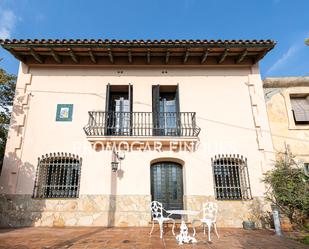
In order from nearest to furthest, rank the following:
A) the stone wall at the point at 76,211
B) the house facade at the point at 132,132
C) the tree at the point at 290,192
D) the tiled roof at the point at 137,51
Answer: the tree at the point at 290,192, the stone wall at the point at 76,211, the house facade at the point at 132,132, the tiled roof at the point at 137,51

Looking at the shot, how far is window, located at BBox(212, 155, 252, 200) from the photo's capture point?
6699 mm

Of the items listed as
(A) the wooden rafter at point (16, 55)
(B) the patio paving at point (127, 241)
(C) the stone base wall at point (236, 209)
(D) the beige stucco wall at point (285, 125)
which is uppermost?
(A) the wooden rafter at point (16, 55)

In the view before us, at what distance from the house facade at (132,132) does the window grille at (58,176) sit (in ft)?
0.11

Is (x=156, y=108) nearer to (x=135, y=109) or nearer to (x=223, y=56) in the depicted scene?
(x=135, y=109)

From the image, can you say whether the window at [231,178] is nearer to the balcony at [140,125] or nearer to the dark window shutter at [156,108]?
the balcony at [140,125]

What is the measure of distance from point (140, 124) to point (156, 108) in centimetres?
85

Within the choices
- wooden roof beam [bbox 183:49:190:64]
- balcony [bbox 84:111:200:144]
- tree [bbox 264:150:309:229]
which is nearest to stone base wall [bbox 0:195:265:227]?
tree [bbox 264:150:309:229]

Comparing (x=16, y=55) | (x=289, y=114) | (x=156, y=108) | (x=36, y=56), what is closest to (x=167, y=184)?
(x=156, y=108)

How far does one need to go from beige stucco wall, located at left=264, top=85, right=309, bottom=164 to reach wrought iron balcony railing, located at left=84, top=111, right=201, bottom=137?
9.16 feet

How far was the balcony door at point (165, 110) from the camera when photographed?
290 inches

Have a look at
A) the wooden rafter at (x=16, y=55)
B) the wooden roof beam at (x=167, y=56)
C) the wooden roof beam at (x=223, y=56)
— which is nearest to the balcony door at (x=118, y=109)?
the wooden roof beam at (x=167, y=56)

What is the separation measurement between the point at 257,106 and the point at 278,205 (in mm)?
3390

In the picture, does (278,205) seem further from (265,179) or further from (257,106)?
(257,106)

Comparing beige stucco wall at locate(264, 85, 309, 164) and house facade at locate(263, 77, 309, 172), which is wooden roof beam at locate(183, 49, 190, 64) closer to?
house facade at locate(263, 77, 309, 172)
